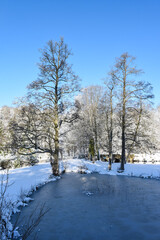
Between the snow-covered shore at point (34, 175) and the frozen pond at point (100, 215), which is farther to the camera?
the snow-covered shore at point (34, 175)

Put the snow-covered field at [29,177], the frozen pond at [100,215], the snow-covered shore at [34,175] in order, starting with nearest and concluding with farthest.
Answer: the frozen pond at [100,215] < the snow-covered field at [29,177] < the snow-covered shore at [34,175]

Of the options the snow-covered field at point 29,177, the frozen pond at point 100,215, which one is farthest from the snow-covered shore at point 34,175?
the frozen pond at point 100,215

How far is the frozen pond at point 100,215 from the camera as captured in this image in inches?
210

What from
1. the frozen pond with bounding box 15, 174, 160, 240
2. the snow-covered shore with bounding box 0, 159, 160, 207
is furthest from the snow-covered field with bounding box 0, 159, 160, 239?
the frozen pond with bounding box 15, 174, 160, 240

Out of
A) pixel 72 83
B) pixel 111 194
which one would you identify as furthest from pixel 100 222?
pixel 72 83

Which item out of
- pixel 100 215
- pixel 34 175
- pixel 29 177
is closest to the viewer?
pixel 100 215

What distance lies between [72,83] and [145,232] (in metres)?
12.5

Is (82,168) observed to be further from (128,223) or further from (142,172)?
(128,223)

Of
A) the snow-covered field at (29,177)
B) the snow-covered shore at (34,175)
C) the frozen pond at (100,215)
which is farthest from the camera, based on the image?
the snow-covered shore at (34,175)

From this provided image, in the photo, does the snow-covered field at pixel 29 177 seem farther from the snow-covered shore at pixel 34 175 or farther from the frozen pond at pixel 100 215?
the frozen pond at pixel 100 215

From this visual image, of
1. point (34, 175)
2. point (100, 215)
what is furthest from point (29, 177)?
point (100, 215)

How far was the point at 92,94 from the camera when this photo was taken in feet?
95.9

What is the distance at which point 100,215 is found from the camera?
264 inches

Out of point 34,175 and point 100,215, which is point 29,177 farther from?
point 100,215
